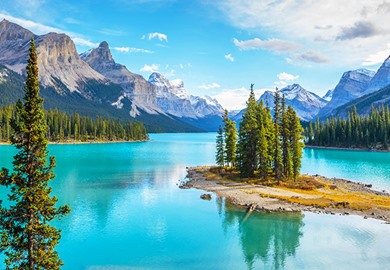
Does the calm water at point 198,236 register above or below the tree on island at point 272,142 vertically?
below

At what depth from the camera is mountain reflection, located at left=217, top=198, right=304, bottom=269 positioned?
37.4m

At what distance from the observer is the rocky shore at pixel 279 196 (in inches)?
2080

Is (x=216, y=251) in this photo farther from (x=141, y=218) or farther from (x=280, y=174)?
(x=280, y=174)

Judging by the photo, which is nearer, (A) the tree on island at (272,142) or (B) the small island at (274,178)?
(B) the small island at (274,178)

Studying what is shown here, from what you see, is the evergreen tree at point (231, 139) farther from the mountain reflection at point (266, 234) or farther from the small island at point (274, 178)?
the mountain reflection at point (266, 234)

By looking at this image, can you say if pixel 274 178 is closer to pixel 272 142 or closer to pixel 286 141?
pixel 272 142

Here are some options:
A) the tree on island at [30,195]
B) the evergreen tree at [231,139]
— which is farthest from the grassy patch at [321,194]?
the tree on island at [30,195]

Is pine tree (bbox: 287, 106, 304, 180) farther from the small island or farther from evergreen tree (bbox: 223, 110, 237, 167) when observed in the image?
evergreen tree (bbox: 223, 110, 237, 167)

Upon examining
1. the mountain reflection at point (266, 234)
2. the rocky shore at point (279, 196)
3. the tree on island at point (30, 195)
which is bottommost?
the mountain reflection at point (266, 234)

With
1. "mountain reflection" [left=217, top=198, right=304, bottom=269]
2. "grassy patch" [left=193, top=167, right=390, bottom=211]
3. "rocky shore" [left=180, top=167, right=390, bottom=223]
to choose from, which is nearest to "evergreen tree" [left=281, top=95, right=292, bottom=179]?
"grassy patch" [left=193, top=167, right=390, bottom=211]

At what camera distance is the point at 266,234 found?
4459cm

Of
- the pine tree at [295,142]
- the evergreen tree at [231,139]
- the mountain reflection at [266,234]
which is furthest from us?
the evergreen tree at [231,139]

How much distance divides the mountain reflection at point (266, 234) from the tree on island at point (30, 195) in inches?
830

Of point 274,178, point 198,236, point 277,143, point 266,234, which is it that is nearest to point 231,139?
point 274,178
